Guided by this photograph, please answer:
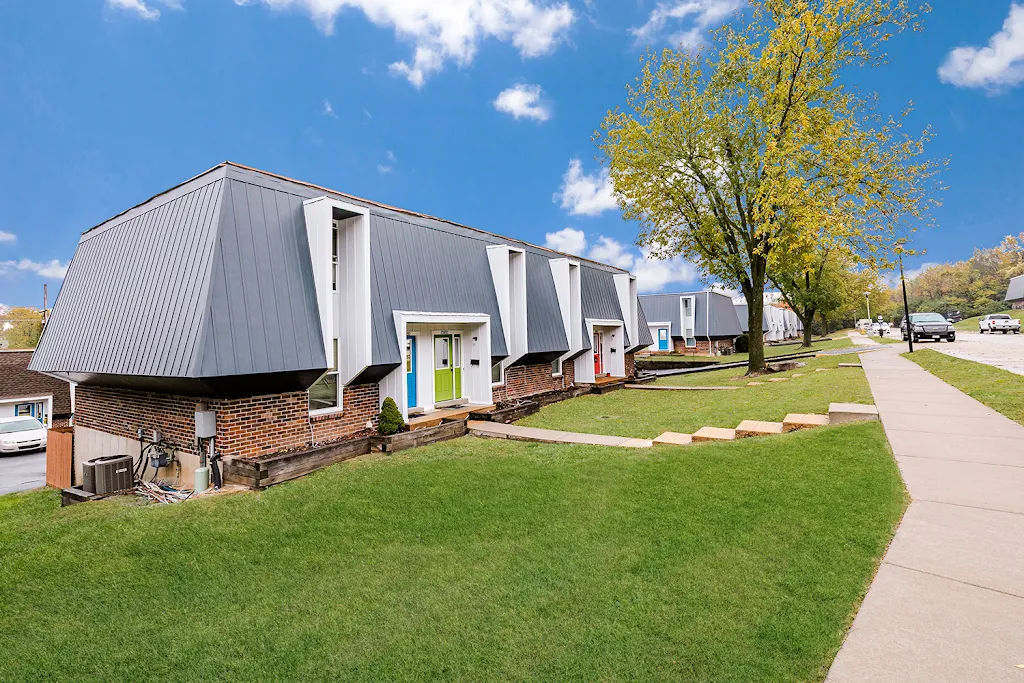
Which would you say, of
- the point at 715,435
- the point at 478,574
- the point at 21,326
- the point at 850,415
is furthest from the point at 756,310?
the point at 21,326

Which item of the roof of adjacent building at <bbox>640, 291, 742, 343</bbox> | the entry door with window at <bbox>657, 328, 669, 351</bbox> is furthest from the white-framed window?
the entry door with window at <bbox>657, 328, 669, 351</bbox>

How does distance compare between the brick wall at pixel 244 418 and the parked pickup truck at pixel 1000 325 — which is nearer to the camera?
the brick wall at pixel 244 418

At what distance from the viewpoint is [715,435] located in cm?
895

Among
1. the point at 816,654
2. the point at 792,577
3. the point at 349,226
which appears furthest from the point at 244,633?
the point at 349,226

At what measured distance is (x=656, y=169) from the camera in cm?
2050

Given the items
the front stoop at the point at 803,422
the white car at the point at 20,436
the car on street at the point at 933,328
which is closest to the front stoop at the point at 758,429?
the front stoop at the point at 803,422

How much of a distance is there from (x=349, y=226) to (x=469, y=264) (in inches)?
165

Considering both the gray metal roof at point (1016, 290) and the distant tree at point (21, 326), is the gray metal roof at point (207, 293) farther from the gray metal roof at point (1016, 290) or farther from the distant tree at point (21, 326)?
the gray metal roof at point (1016, 290)

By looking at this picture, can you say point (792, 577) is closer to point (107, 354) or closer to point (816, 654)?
point (816, 654)

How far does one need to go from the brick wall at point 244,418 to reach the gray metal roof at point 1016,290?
8106cm

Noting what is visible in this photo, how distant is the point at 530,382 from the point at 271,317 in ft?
30.3

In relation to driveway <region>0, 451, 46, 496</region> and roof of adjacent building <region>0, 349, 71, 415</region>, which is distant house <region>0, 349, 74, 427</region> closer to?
roof of adjacent building <region>0, 349, 71, 415</region>

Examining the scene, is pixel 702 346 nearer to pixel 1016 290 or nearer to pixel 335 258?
pixel 335 258

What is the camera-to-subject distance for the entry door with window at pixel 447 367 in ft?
43.5
